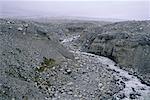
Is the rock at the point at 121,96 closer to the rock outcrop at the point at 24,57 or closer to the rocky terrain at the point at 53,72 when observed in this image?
the rocky terrain at the point at 53,72

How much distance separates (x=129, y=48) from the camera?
2069cm

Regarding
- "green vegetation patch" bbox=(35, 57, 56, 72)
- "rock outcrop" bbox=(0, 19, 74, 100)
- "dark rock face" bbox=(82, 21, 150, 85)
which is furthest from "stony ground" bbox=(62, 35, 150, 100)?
"green vegetation patch" bbox=(35, 57, 56, 72)

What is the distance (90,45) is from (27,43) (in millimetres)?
8532

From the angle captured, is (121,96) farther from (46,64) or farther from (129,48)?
(129,48)

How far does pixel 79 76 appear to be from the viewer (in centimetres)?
1596

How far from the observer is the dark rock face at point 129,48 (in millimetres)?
19125

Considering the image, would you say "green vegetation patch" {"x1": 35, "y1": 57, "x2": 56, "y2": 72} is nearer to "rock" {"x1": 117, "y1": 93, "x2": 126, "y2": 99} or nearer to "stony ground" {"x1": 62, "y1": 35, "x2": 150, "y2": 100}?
"stony ground" {"x1": 62, "y1": 35, "x2": 150, "y2": 100}

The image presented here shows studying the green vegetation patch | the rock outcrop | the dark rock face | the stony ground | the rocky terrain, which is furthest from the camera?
the dark rock face

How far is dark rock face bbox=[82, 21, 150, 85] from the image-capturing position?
19.1m

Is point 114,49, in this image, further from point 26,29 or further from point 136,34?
point 26,29

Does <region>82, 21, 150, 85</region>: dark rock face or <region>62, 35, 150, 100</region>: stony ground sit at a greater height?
<region>82, 21, 150, 85</region>: dark rock face

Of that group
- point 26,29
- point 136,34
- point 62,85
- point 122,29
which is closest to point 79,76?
point 62,85

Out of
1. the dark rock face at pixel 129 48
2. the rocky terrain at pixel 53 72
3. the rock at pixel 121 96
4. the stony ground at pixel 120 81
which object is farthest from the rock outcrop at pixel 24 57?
the dark rock face at pixel 129 48

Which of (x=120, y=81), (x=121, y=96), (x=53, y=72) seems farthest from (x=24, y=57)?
(x=121, y=96)
